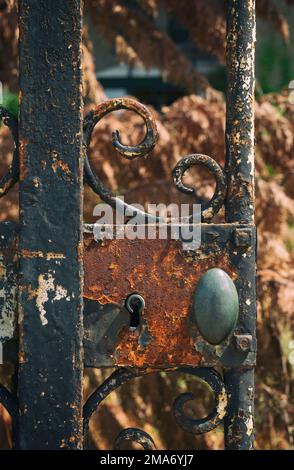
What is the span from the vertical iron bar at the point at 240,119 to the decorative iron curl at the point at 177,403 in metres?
0.25

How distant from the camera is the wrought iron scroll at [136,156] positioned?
1.17 m

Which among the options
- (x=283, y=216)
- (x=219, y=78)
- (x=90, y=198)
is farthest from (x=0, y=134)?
(x=219, y=78)

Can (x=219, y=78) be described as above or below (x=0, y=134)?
above

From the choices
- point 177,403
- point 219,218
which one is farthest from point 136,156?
point 219,218

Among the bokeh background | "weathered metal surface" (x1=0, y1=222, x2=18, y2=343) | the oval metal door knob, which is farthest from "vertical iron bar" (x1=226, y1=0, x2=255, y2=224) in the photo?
the bokeh background

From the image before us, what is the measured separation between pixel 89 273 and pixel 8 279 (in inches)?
4.9

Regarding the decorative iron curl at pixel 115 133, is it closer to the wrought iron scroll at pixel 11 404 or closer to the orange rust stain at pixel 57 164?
the orange rust stain at pixel 57 164

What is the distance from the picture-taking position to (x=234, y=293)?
1.16 m

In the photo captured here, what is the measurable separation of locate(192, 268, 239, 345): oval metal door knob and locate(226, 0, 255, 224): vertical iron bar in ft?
0.38

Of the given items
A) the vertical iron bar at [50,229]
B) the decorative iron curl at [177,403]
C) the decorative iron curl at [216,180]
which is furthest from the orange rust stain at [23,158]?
the decorative iron curl at [177,403]

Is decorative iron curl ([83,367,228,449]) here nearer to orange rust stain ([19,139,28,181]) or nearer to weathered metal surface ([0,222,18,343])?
weathered metal surface ([0,222,18,343])

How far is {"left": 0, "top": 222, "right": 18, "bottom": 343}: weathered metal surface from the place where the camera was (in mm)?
1157

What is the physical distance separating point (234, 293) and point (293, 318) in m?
1.65
